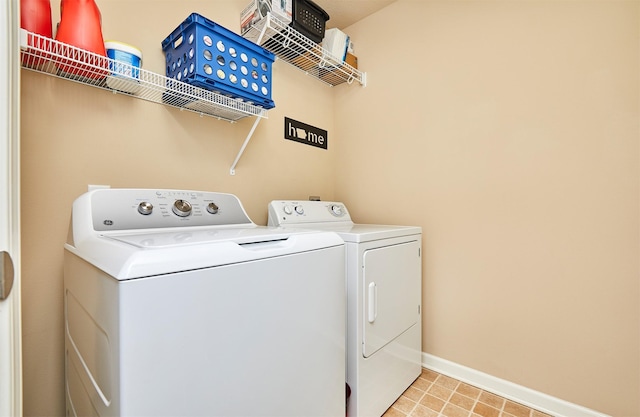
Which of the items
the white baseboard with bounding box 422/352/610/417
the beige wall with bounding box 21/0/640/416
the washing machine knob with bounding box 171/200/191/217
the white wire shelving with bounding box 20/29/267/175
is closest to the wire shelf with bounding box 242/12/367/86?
the beige wall with bounding box 21/0/640/416

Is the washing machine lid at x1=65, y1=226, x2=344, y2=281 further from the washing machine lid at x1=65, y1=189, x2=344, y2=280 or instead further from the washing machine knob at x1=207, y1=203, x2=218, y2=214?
the washing machine knob at x1=207, y1=203, x2=218, y2=214

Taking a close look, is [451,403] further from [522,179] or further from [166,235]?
[166,235]

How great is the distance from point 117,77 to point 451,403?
2277 mm

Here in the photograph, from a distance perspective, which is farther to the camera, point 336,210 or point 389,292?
point 336,210

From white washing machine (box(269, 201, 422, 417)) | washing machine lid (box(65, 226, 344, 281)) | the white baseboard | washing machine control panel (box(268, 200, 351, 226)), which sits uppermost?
washing machine control panel (box(268, 200, 351, 226))

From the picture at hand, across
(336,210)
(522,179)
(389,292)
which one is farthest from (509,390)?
(336,210)

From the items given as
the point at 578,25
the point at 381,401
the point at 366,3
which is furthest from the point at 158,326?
the point at 366,3

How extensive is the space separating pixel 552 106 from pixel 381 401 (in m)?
1.80

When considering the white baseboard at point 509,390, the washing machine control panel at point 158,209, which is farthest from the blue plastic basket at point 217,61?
the white baseboard at point 509,390

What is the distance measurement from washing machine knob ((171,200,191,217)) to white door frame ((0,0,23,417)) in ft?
2.47

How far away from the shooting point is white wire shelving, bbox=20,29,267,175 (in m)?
1.03

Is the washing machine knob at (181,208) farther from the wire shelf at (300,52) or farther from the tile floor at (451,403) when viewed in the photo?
the tile floor at (451,403)

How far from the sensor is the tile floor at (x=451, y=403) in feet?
5.19

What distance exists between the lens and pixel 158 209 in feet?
4.03
